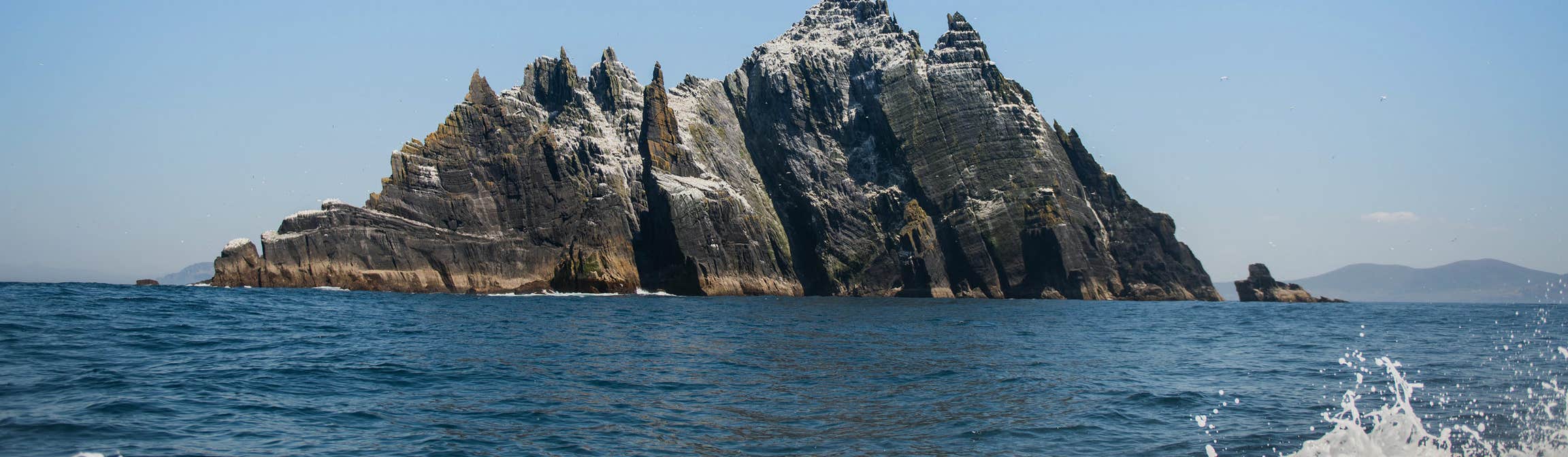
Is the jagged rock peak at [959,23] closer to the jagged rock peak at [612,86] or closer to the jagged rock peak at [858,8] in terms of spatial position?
the jagged rock peak at [858,8]

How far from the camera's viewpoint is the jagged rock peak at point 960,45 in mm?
126875

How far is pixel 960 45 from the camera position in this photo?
422 ft

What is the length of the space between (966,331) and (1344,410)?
2374 centimetres

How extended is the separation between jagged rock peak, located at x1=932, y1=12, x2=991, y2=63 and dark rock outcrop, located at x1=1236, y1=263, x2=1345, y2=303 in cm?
4410

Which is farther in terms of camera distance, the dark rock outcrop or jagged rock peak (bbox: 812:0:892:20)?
jagged rock peak (bbox: 812:0:892:20)

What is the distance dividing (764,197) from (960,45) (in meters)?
34.6

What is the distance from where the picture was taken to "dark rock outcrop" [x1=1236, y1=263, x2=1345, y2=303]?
116m

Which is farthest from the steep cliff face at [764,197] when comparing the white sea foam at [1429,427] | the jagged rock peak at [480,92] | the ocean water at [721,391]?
the white sea foam at [1429,427]

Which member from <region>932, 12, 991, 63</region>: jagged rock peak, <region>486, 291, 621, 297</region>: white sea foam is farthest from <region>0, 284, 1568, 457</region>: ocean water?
<region>932, 12, 991, 63</region>: jagged rock peak

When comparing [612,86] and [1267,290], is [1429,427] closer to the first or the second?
[1267,290]

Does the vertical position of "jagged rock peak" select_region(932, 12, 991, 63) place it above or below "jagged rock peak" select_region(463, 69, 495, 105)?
above

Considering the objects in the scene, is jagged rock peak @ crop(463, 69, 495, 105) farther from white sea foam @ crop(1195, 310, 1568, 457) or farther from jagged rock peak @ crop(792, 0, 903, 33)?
white sea foam @ crop(1195, 310, 1568, 457)

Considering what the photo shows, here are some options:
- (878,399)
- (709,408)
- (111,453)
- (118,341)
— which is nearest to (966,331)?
(878,399)

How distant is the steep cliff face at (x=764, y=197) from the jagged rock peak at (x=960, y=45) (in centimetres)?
26
